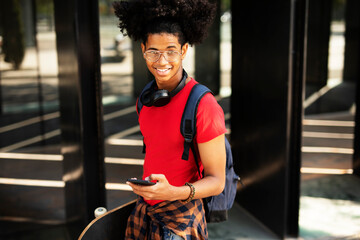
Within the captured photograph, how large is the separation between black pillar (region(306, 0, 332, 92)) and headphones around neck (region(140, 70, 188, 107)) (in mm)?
7631

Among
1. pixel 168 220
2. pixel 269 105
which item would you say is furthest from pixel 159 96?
pixel 269 105

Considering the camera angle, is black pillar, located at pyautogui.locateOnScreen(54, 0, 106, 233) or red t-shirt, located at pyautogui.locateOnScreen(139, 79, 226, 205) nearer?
red t-shirt, located at pyautogui.locateOnScreen(139, 79, 226, 205)

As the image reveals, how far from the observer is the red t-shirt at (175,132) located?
5.65ft

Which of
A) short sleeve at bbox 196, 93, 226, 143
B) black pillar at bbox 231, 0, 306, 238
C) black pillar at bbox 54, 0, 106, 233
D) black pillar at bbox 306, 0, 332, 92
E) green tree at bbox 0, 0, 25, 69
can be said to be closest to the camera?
short sleeve at bbox 196, 93, 226, 143

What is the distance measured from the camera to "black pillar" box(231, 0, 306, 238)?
408 centimetres

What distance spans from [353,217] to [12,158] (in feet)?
17.0

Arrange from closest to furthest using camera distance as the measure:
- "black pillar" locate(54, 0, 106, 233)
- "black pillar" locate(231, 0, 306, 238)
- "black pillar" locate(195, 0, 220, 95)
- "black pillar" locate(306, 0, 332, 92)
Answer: "black pillar" locate(54, 0, 106, 233) < "black pillar" locate(231, 0, 306, 238) < "black pillar" locate(306, 0, 332, 92) < "black pillar" locate(195, 0, 220, 95)

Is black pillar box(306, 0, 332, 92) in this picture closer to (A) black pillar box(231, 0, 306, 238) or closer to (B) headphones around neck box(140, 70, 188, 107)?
(A) black pillar box(231, 0, 306, 238)

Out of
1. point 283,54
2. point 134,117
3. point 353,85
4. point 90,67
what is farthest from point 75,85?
point 353,85

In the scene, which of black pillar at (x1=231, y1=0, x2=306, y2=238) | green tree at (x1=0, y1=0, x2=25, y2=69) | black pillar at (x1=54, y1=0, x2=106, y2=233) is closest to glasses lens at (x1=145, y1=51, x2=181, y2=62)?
black pillar at (x1=54, y1=0, x2=106, y2=233)

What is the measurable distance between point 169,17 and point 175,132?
1.53 feet

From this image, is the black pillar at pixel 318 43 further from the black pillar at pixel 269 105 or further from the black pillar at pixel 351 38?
the black pillar at pixel 269 105

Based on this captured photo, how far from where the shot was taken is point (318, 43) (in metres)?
9.02

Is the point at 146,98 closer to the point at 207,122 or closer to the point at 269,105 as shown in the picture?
the point at 207,122
